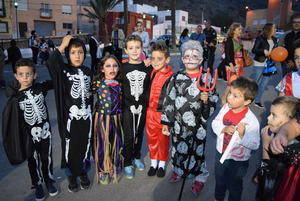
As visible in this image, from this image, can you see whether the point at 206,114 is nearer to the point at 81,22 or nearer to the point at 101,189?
the point at 101,189

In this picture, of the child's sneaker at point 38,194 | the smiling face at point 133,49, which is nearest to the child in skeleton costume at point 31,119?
the child's sneaker at point 38,194

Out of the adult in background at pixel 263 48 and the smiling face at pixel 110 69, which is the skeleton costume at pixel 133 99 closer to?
the smiling face at pixel 110 69

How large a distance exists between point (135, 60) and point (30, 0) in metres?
38.5

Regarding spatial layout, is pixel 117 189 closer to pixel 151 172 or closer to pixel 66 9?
pixel 151 172

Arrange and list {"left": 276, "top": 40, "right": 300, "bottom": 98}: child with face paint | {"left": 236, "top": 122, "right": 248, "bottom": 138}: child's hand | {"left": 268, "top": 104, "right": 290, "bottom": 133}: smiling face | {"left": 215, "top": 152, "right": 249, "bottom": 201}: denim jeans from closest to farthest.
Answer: {"left": 268, "top": 104, "right": 290, "bottom": 133}: smiling face < {"left": 236, "top": 122, "right": 248, "bottom": 138}: child's hand < {"left": 215, "top": 152, "right": 249, "bottom": 201}: denim jeans < {"left": 276, "top": 40, "right": 300, "bottom": 98}: child with face paint

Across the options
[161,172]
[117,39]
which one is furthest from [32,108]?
[117,39]

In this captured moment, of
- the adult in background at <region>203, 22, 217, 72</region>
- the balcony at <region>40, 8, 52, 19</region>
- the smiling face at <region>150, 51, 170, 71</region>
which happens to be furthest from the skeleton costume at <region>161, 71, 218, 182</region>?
the balcony at <region>40, 8, 52, 19</region>

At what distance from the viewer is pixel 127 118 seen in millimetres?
3025

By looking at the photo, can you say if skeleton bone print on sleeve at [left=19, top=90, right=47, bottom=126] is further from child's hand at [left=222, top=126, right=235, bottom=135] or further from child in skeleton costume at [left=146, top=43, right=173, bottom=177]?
child's hand at [left=222, top=126, right=235, bottom=135]

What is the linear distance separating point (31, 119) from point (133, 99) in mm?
1126

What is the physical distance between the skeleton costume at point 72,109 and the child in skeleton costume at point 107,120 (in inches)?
4.4

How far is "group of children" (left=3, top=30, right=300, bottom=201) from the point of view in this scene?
7.41 ft

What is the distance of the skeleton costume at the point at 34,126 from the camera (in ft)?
8.04

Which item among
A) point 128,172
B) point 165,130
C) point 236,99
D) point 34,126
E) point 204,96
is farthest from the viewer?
point 128,172
